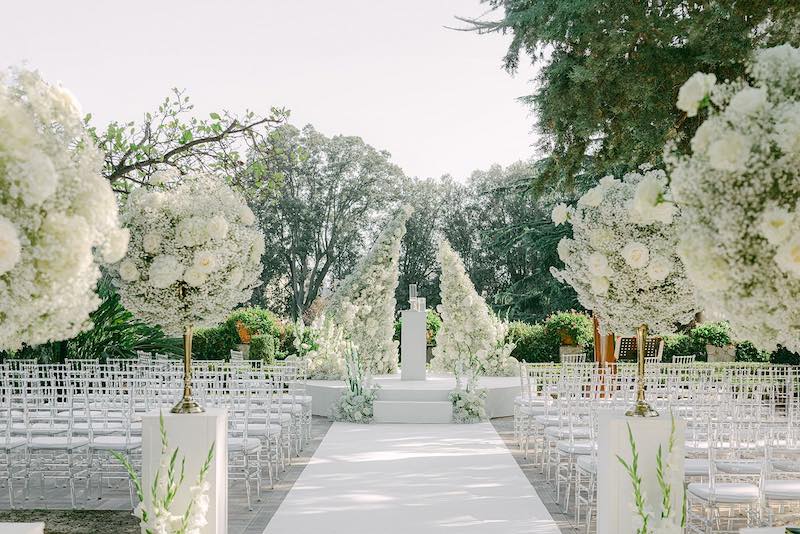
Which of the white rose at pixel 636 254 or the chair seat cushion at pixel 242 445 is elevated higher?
the white rose at pixel 636 254

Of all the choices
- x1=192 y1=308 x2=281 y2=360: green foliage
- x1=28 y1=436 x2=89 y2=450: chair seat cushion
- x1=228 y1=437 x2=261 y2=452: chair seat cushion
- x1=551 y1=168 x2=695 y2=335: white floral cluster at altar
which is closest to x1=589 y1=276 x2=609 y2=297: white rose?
x1=551 y1=168 x2=695 y2=335: white floral cluster at altar

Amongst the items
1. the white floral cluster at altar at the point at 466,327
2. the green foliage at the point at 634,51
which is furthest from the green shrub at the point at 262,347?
the green foliage at the point at 634,51

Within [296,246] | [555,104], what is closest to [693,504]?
[555,104]

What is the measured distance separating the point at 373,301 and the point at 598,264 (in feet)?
32.4

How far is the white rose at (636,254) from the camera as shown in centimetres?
482

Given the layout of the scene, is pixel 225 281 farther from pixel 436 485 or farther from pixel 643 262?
pixel 436 485

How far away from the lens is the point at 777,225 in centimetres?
240

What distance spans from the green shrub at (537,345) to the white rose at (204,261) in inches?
494

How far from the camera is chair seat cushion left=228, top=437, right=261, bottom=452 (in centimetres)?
693

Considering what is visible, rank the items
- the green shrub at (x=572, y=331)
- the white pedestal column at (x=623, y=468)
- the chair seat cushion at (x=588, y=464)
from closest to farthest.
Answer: the white pedestal column at (x=623, y=468)
the chair seat cushion at (x=588, y=464)
the green shrub at (x=572, y=331)

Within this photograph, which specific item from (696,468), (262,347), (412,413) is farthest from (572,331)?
(696,468)

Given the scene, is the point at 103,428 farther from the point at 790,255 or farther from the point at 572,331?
the point at 572,331

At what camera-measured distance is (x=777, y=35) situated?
8031mm

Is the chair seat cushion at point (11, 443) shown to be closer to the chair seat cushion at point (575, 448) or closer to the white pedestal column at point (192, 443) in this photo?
the white pedestal column at point (192, 443)
